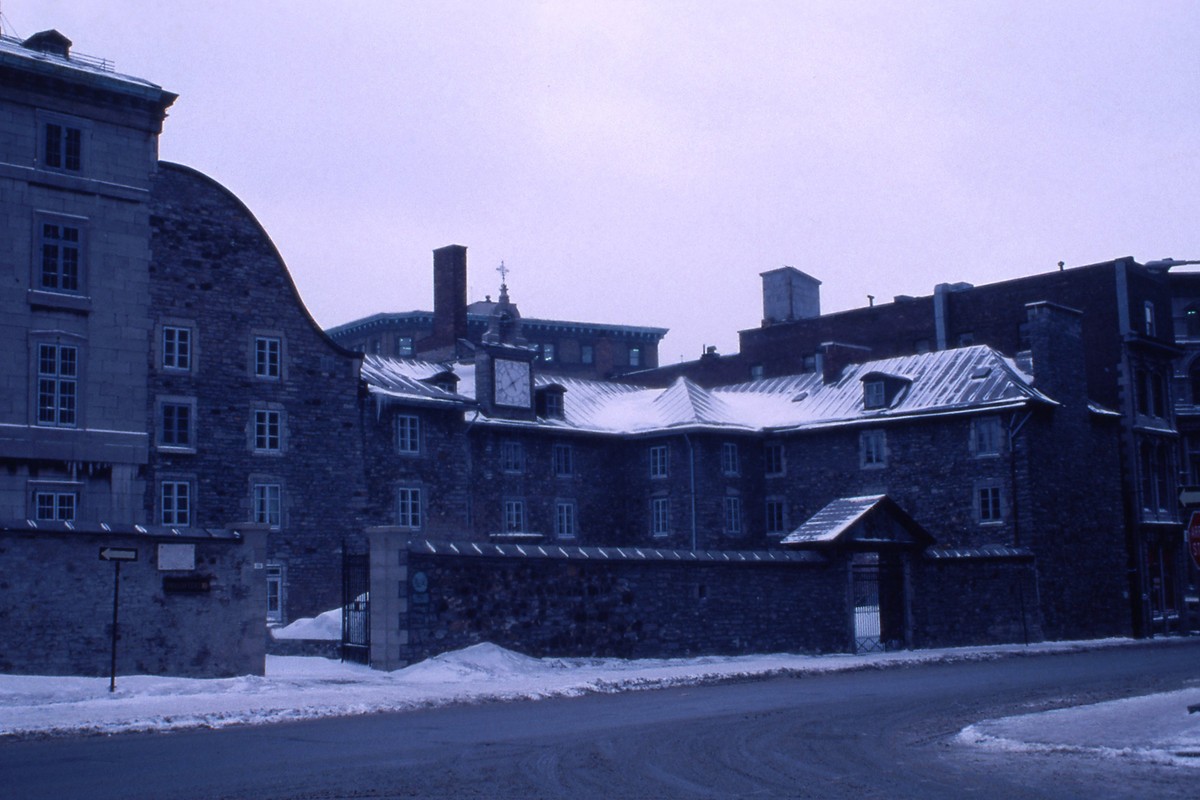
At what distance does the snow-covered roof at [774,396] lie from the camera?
150 ft

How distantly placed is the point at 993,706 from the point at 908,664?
11.3 m

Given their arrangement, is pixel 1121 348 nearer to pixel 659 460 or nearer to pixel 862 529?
pixel 659 460

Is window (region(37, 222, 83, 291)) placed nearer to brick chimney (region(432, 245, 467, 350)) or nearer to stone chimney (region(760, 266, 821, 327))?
brick chimney (region(432, 245, 467, 350))

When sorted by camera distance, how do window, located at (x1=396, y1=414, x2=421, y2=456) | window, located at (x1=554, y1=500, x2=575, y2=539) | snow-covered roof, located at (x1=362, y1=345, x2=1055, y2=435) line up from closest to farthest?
window, located at (x1=396, y1=414, x2=421, y2=456), snow-covered roof, located at (x1=362, y1=345, x2=1055, y2=435), window, located at (x1=554, y1=500, x2=575, y2=539)

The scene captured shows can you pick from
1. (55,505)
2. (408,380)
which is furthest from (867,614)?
(55,505)

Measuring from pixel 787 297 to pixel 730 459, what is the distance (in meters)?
19.3

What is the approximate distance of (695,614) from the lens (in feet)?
99.6

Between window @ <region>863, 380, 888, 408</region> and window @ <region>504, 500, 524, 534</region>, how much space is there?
1289cm

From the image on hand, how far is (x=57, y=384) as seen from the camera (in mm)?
34125

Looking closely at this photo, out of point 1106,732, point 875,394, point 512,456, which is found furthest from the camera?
point 512,456

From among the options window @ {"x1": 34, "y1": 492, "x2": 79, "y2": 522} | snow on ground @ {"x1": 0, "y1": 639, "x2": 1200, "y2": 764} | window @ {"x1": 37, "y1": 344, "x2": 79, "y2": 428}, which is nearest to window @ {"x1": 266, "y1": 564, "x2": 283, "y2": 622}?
window @ {"x1": 34, "y1": 492, "x2": 79, "y2": 522}

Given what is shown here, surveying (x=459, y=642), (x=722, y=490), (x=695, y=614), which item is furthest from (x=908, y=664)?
(x=722, y=490)

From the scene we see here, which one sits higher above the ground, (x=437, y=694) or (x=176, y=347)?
(x=176, y=347)

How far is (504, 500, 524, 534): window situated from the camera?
159 ft
